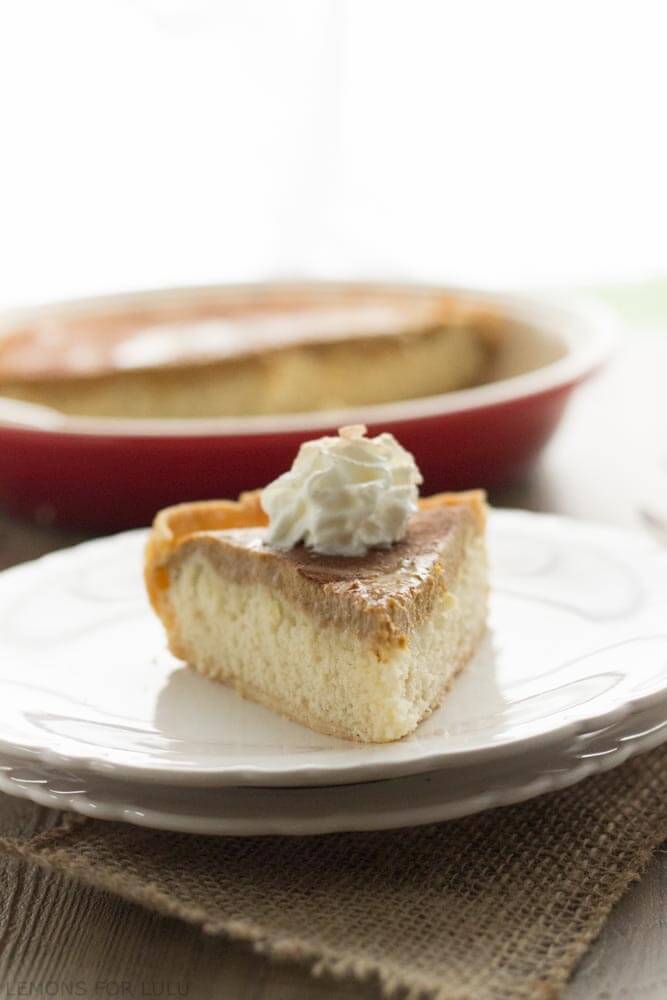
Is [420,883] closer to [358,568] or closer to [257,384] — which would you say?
[358,568]

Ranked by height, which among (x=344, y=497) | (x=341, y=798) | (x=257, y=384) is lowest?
(x=257, y=384)

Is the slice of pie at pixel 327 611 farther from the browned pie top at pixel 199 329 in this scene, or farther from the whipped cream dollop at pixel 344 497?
the browned pie top at pixel 199 329

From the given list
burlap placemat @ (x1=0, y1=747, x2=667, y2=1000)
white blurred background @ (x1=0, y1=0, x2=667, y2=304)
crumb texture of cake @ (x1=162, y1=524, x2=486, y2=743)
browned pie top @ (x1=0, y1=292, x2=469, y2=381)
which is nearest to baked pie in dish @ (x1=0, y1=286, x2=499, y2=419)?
browned pie top @ (x1=0, y1=292, x2=469, y2=381)

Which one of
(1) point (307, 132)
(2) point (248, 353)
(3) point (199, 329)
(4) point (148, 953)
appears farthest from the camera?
(1) point (307, 132)

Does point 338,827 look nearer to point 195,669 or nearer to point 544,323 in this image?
point 195,669

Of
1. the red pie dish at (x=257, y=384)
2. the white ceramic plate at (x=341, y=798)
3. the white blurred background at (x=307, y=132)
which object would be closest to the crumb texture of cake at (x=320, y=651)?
the white ceramic plate at (x=341, y=798)

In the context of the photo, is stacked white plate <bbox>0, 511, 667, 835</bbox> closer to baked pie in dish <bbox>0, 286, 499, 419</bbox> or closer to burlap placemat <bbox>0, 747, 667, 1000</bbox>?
burlap placemat <bbox>0, 747, 667, 1000</bbox>

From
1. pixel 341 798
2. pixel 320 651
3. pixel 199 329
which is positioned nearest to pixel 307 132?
pixel 199 329

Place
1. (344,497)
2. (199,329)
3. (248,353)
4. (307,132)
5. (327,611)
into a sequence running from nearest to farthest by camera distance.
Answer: (327,611), (344,497), (248,353), (199,329), (307,132)
